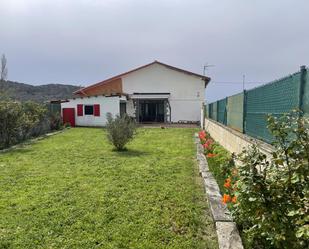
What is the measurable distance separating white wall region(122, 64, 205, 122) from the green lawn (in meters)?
22.9

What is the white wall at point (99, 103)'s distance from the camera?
26750mm

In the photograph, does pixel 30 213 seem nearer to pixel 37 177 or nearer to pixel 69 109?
pixel 37 177

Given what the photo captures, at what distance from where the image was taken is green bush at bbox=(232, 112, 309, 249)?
2297mm

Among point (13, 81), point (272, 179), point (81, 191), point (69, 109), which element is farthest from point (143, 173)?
point (13, 81)

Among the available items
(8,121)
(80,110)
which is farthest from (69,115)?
(8,121)

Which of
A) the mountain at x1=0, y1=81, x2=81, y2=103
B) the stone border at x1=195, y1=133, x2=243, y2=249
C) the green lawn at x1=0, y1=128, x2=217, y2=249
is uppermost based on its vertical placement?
the mountain at x1=0, y1=81, x2=81, y2=103

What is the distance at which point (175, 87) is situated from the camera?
31.5 metres

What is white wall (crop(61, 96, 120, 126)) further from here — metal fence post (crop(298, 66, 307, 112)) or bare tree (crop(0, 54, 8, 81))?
metal fence post (crop(298, 66, 307, 112))

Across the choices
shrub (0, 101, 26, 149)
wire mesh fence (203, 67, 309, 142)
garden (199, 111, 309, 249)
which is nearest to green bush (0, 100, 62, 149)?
shrub (0, 101, 26, 149)

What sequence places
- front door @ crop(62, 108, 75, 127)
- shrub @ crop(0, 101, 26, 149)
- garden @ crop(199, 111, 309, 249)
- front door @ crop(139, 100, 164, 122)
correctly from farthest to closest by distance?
front door @ crop(139, 100, 164, 122) → front door @ crop(62, 108, 75, 127) → shrub @ crop(0, 101, 26, 149) → garden @ crop(199, 111, 309, 249)

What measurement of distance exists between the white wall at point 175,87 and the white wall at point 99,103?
485 cm

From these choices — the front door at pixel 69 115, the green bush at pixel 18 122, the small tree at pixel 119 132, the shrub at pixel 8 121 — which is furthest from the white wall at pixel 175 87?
the small tree at pixel 119 132

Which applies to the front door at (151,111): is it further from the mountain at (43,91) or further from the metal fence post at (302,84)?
the metal fence post at (302,84)

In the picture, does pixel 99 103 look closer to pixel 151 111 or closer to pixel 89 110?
pixel 89 110
